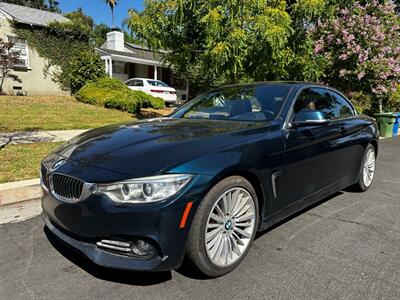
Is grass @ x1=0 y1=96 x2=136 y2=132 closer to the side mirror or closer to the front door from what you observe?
the front door

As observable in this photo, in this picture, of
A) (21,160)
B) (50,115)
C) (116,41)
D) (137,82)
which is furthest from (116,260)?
(116,41)

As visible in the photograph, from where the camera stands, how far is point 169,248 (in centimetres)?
256

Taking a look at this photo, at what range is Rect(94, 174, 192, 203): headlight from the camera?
2525 millimetres

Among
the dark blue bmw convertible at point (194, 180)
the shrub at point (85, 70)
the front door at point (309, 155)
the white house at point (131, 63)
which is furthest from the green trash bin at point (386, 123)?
the white house at point (131, 63)

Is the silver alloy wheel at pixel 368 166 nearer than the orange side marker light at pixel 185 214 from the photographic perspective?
No

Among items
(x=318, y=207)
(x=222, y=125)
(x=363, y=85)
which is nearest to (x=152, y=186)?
(x=222, y=125)

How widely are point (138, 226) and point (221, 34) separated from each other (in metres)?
6.53

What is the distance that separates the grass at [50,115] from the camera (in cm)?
1012

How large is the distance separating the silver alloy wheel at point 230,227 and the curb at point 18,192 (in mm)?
2939

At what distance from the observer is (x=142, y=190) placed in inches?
99.7

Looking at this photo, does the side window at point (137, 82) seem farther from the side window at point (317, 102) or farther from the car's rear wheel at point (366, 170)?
the side window at point (317, 102)

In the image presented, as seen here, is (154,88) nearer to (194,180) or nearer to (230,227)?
(230,227)

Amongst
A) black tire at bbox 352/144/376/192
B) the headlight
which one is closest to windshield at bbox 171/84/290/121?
the headlight

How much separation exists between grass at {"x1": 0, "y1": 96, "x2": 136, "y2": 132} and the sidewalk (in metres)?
0.57
